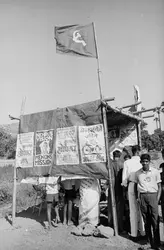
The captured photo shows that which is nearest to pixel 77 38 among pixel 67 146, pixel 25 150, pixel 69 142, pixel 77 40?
pixel 77 40

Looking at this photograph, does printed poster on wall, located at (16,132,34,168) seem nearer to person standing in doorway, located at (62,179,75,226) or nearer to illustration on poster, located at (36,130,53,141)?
illustration on poster, located at (36,130,53,141)

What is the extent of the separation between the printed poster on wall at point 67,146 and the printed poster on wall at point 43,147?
0.25m

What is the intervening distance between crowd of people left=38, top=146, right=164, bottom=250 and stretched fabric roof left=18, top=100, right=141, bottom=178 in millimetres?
318

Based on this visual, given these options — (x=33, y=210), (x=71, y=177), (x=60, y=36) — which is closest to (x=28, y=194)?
(x=33, y=210)

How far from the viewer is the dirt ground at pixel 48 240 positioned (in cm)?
457

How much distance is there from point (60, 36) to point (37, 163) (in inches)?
135

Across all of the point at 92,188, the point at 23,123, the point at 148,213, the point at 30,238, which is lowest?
the point at 30,238

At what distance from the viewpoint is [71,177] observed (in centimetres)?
563

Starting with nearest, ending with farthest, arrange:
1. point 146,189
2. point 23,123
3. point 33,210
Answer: point 146,189, point 23,123, point 33,210

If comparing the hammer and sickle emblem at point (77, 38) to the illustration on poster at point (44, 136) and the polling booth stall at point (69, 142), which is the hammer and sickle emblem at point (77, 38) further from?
the illustration on poster at point (44, 136)

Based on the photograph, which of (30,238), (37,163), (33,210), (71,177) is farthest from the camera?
(33,210)

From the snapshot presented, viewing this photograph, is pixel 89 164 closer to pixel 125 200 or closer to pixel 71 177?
pixel 71 177

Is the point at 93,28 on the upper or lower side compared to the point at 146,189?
upper

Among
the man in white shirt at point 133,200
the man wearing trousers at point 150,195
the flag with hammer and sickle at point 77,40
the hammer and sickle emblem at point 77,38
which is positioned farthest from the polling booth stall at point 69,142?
the hammer and sickle emblem at point 77,38
